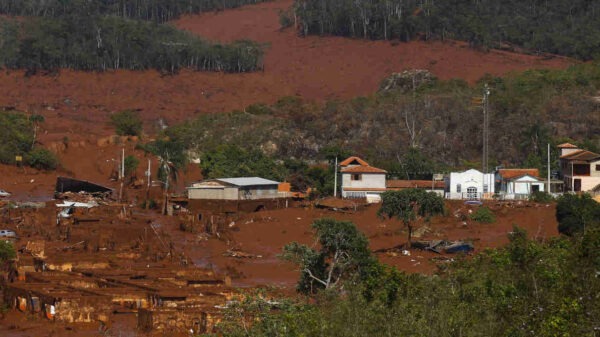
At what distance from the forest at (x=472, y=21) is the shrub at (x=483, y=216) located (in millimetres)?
68133

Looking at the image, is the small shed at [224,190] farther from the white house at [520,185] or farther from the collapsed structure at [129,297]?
the collapsed structure at [129,297]

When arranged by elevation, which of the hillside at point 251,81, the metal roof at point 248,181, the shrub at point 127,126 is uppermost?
the hillside at point 251,81

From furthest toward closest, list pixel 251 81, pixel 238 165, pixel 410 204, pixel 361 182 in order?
1. pixel 251 81
2. pixel 238 165
3. pixel 361 182
4. pixel 410 204

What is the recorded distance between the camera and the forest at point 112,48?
375ft

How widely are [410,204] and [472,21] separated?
259 feet

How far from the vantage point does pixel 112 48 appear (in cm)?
11644

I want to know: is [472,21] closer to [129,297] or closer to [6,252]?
[6,252]

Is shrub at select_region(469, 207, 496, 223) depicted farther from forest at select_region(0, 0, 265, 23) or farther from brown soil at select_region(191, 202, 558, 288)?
forest at select_region(0, 0, 265, 23)

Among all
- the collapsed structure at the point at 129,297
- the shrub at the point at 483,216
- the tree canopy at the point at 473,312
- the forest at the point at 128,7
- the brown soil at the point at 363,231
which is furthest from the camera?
the forest at the point at 128,7

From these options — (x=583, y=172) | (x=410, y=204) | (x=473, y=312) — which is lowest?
(x=473, y=312)

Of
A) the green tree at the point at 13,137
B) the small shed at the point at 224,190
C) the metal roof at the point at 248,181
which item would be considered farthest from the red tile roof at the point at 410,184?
the green tree at the point at 13,137

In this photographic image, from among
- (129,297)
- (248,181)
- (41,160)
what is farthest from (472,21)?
(129,297)

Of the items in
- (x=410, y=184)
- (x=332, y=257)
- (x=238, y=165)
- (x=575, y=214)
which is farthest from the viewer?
(x=238, y=165)

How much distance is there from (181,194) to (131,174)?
891cm
